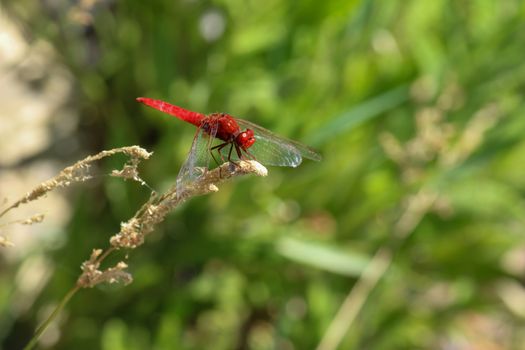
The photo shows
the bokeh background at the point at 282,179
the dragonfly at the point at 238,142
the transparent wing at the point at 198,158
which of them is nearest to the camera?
the transparent wing at the point at 198,158

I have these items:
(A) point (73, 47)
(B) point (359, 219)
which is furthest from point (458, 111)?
(A) point (73, 47)

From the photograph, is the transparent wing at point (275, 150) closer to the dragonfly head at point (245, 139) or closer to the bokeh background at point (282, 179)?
the dragonfly head at point (245, 139)

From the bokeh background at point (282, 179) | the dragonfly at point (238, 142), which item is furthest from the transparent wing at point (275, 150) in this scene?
the bokeh background at point (282, 179)

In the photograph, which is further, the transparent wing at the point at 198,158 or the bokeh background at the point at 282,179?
the bokeh background at the point at 282,179

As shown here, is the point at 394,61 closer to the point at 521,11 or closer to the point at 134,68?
the point at 521,11

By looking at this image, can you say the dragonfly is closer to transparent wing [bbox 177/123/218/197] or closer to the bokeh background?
transparent wing [bbox 177/123/218/197]

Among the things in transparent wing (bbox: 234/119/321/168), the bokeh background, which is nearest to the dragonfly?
transparent wing (bbox: 234/119/321/168)

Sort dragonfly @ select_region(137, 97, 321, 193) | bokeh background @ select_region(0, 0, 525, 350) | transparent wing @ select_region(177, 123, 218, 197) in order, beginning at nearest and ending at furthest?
transparent wing @ select_region(177, 123, 218, 197), dragonfly @ select_region(137, 97, 321, 193), bokeh background @ select_region(0, 0, 525, 350)
